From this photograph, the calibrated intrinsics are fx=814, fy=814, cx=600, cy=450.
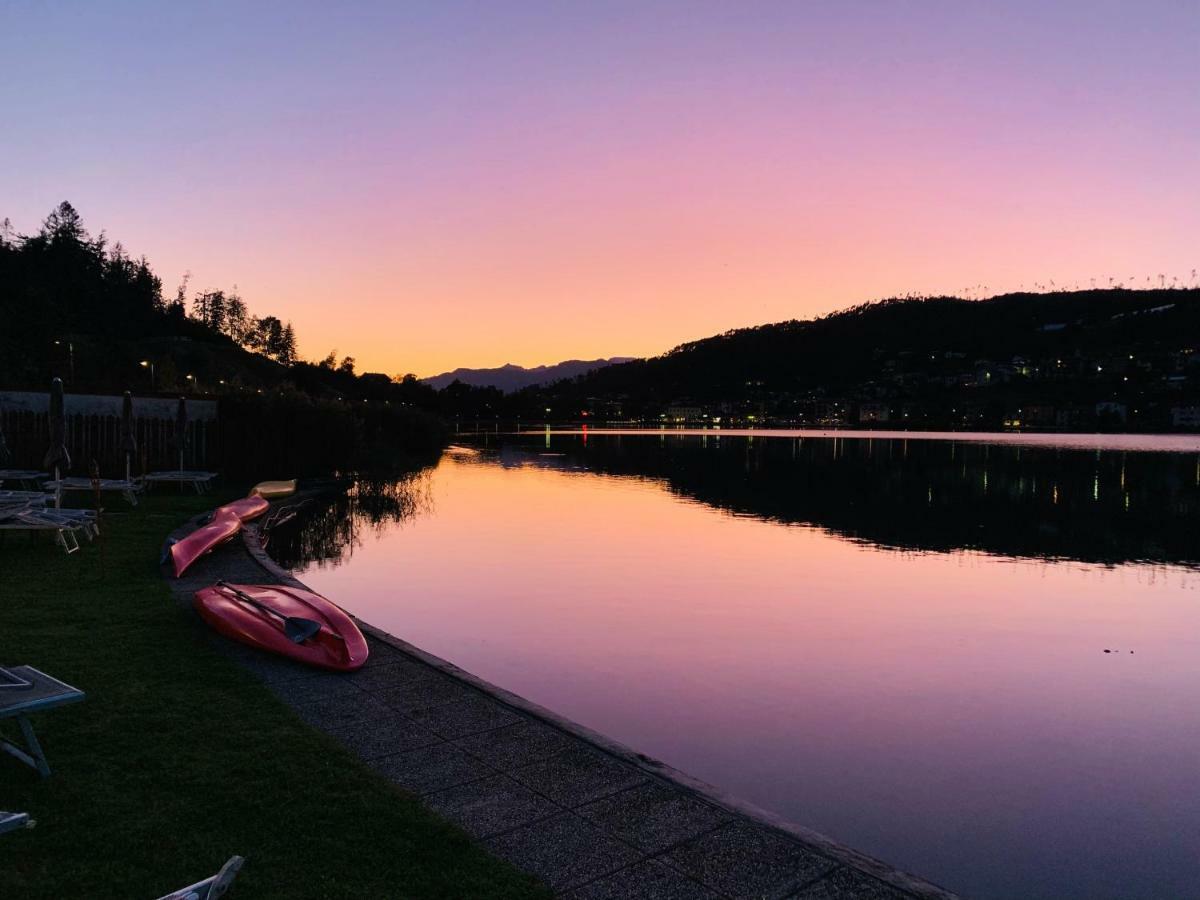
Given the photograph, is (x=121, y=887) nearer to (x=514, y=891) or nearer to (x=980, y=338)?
(x=514, y=891)

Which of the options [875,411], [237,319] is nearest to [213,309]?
[237,319]

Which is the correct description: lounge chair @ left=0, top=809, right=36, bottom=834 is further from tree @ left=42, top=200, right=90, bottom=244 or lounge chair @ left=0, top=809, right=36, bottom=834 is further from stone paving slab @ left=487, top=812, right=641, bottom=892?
tree @ left=42, top=200, right=90, bottom=244

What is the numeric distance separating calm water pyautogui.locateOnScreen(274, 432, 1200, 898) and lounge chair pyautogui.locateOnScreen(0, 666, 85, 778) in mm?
5069

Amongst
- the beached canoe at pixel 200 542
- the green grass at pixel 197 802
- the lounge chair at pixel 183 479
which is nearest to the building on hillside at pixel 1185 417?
the lounge chair at pixel 183 479

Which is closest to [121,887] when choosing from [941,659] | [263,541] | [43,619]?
[43,619]

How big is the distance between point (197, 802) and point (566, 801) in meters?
2.24

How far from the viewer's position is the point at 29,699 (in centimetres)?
488

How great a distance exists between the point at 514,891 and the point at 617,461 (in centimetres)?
5217

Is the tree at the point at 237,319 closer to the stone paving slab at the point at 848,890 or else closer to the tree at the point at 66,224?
the tree at the point at 66,224

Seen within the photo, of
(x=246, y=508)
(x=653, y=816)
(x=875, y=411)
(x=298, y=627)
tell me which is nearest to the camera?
(x=653, y=816)

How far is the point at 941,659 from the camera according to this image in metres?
11.5

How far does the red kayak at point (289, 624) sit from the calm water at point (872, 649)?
2.48 metres

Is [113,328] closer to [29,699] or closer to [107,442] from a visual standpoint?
[107,442]

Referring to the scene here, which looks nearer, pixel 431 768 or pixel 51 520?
pixel 431 768
